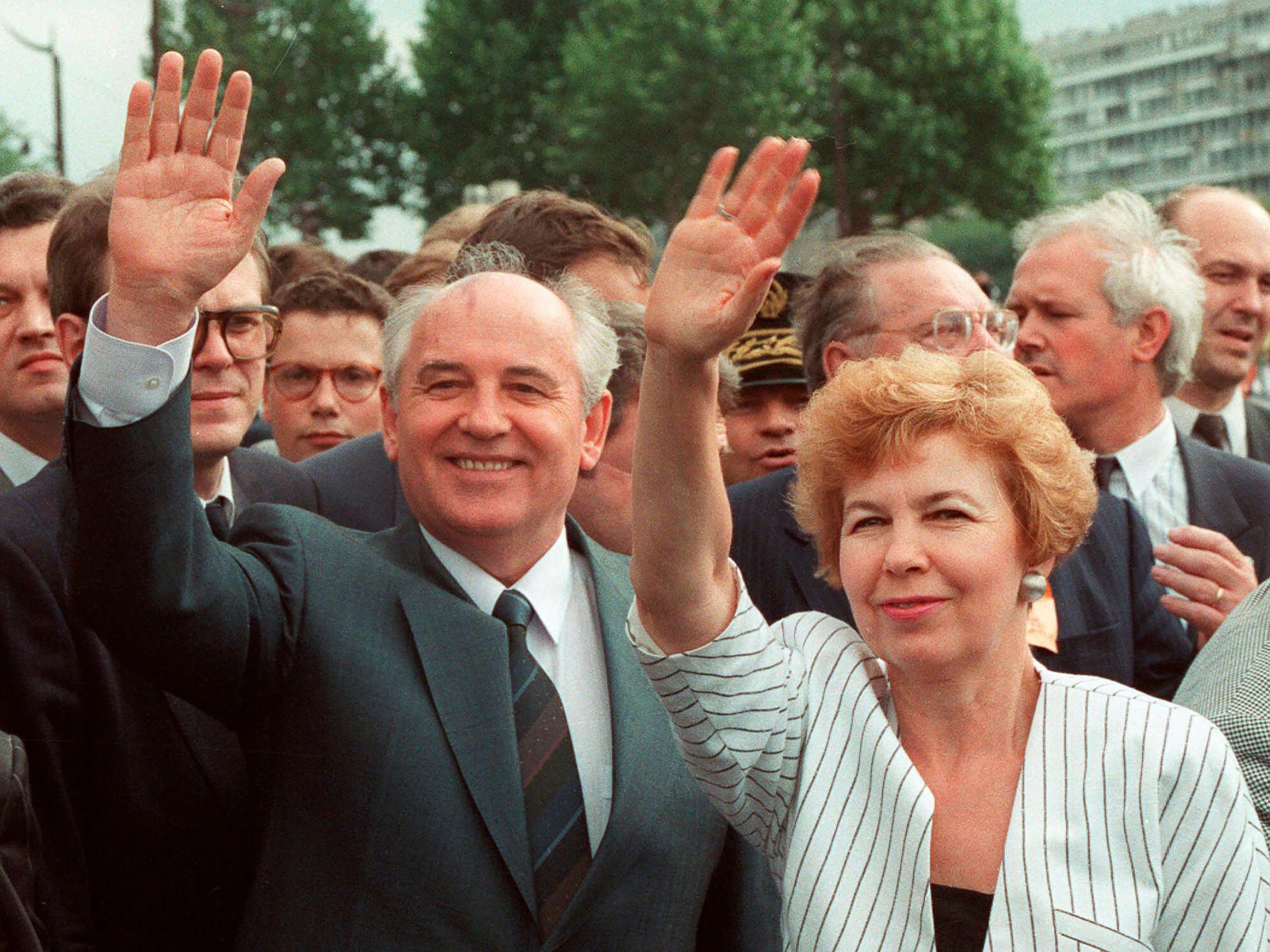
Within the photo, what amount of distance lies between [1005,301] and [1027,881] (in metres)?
2.68

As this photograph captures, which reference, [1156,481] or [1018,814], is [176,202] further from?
[1156,481]

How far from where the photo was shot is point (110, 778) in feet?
8.45

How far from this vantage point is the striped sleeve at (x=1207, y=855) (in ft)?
7.10

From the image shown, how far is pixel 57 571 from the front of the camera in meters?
2.62

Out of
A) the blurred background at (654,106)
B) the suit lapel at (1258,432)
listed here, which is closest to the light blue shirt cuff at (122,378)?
the suit lapel at (1258,432)

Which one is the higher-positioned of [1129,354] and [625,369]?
[625,369]

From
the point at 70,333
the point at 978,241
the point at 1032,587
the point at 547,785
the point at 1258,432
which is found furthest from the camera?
the point at 978,241

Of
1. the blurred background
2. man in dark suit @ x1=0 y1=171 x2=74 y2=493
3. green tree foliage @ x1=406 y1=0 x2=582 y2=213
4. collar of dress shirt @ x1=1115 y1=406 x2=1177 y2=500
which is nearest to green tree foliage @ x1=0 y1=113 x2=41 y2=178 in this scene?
man in dark suit @ x1=0 y1=171 x2=74 y2=493

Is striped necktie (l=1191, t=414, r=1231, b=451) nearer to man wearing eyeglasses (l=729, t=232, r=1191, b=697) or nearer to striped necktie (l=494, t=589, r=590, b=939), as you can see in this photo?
man wearing eyeglasses (l=729, t=232, r=1191, b=697)

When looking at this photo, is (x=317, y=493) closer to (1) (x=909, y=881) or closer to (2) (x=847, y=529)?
(2) (x=847, y=529)

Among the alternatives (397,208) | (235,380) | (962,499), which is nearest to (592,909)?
(962,499)

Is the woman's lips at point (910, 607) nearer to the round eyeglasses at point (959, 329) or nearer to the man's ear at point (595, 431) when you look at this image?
the man's ear at point (595, 431)

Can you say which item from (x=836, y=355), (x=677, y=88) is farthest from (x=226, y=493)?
(x=677, y=88)

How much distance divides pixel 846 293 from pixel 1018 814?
74.2 inches
